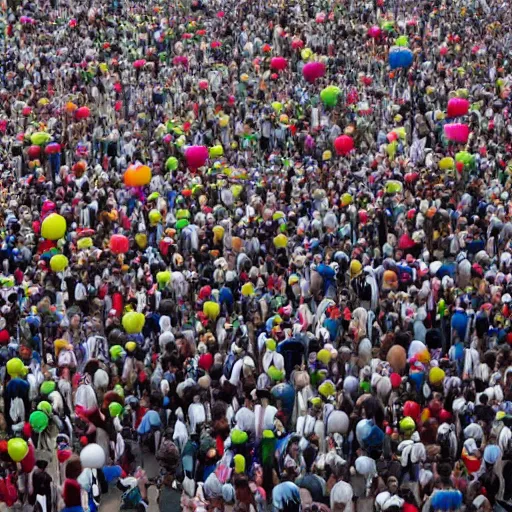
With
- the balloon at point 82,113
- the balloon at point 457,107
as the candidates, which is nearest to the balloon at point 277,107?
the balloon at point 457,107

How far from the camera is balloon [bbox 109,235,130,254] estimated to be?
20.7 m

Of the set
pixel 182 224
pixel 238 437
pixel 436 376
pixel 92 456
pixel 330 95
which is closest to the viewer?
pixel 92 456

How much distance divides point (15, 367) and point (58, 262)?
3331mm

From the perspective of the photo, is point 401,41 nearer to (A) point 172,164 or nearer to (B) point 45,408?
(A) point 172,164

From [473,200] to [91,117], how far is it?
28.7ft

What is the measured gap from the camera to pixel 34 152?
2573 cm

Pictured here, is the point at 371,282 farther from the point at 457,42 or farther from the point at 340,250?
the point at 457,42

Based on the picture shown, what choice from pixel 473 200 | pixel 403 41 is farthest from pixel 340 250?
pixel 403 41

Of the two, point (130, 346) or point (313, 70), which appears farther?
point (313, 70)

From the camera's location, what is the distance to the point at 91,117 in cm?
2822

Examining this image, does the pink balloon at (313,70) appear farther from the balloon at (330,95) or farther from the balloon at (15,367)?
the balloon at (15,367)

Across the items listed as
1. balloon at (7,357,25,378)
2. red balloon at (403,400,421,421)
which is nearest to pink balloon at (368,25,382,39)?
balloon at (7,357,25,378)

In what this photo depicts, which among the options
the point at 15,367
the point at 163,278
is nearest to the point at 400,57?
the point at 163,278

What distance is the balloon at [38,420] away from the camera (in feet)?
52.7
